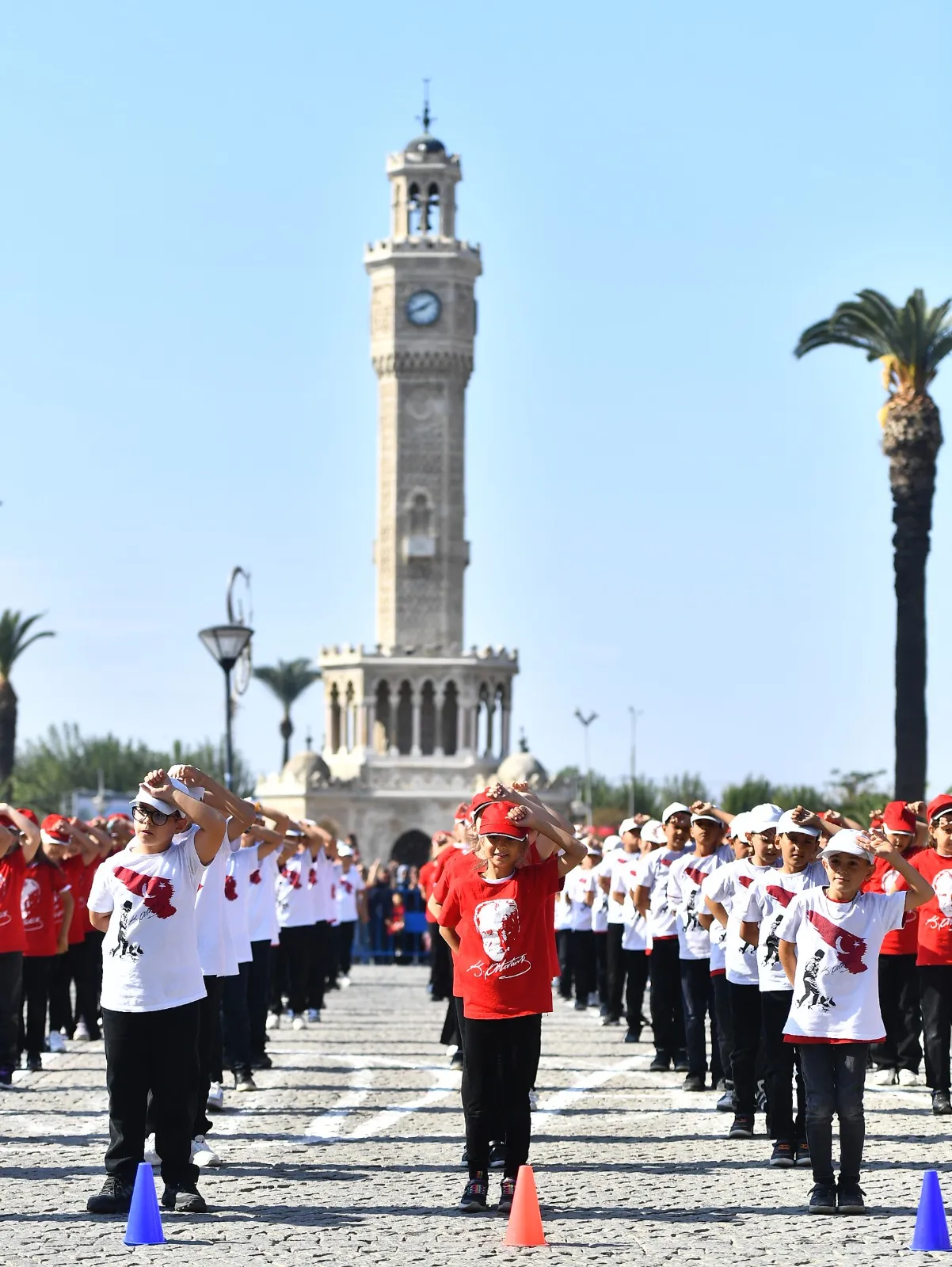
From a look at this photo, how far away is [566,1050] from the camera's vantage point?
21438mm

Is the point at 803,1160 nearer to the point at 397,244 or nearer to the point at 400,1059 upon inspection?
the point at 400,1059

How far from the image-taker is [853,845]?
1164 centimetres

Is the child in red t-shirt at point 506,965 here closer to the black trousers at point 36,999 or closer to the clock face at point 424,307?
the black trousers at point 36,999

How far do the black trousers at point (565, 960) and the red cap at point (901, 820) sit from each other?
1134cm

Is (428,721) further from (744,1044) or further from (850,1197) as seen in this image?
(850,1197)

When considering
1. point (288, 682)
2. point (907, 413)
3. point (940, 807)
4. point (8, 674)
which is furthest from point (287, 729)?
point (940, 807)

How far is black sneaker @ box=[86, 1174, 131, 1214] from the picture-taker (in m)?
11.3

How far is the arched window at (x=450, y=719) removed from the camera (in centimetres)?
8888

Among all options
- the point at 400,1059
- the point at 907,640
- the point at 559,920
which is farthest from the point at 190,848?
the point at 907,640

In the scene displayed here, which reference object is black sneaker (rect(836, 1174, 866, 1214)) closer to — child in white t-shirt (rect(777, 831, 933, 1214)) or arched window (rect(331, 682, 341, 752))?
child in white t-shirt (rect(777, 831, 933, 1214))

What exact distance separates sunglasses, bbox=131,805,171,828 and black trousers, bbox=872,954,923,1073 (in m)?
8.20

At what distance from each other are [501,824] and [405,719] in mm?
78399

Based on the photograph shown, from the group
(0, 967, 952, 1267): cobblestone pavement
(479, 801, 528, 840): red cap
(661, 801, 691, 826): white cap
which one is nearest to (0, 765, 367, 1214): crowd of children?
(0, 967, 952, 1267): cobblestone pavement

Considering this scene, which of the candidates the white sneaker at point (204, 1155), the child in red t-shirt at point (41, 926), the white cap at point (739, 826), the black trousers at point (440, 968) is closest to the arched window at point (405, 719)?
the black trousers at point (440, 968)
